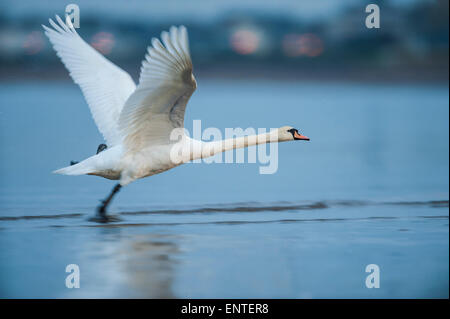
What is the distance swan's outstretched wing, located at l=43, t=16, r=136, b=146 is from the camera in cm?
1020

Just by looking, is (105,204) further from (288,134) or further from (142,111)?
(288,134)

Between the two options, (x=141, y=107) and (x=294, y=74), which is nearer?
(x=141, y=107)

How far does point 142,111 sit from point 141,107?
0.38 feet

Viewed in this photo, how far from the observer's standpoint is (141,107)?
8578 millimetres

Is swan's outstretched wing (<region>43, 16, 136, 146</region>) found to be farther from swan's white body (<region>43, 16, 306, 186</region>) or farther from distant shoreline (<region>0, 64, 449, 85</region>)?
distant shoreline (<region>0, 64, 449, 85</region>)

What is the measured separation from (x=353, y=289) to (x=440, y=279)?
0.87m

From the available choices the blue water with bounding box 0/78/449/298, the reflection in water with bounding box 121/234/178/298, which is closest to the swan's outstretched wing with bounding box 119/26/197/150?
the blue water with bounding box 0/78/449/298

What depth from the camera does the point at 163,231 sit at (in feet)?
29.1

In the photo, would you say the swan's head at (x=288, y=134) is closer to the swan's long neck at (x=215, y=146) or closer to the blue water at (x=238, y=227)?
the swan's long neck at (x=215, y=146)

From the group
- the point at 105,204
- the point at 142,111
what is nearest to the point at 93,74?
the point at 105,204

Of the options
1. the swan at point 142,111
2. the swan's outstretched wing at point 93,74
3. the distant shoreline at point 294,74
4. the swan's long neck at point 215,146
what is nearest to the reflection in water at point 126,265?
the swan at point 142,111

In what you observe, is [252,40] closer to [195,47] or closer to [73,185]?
[195,47]

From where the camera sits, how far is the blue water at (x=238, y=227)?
7098 mm
